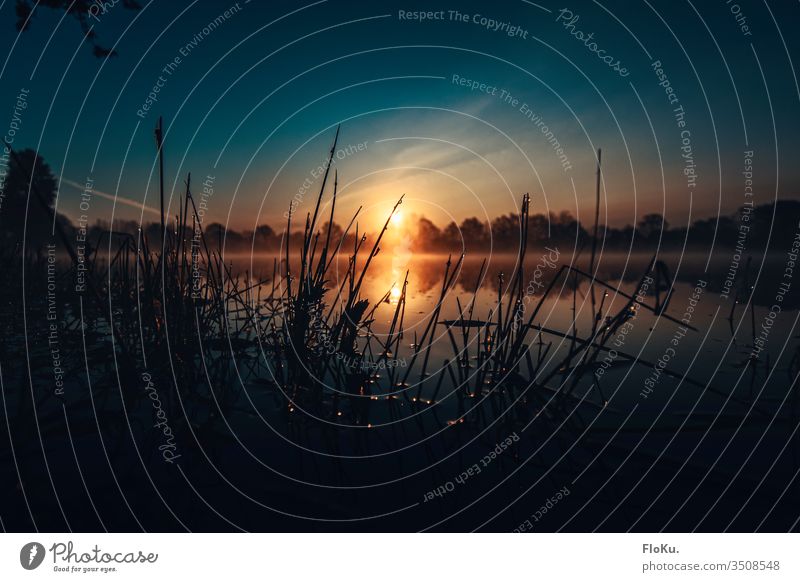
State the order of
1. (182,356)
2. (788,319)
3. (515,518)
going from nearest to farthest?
(515,518)
(182,356)
(788,319)

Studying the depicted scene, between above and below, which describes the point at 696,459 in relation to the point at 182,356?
below

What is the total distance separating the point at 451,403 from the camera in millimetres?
3068

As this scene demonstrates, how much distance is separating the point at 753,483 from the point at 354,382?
208 centimetres

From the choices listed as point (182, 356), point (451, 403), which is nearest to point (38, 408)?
point (182, 356)

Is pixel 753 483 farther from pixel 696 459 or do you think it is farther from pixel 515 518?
pixel 515 518

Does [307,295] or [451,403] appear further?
[451,403]

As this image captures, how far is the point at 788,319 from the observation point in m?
6.10

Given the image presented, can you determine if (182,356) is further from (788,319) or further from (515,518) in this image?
(788,319)

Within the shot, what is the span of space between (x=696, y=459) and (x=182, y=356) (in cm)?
308
